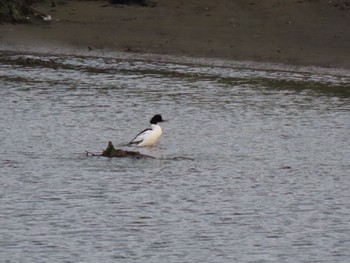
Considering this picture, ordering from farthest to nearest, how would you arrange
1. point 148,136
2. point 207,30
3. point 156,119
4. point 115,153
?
point 207,30 < point 156,119 < point 148,136 < point 115,153

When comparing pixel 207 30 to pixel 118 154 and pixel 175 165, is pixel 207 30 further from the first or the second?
pixel 175 165

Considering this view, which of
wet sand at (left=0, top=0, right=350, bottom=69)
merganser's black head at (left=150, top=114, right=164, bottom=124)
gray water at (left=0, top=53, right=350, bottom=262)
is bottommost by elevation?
gray water at (left=0, top=53, right=350, bottom=262)

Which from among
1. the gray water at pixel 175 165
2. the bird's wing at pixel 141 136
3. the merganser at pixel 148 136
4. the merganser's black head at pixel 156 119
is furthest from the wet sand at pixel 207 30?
the bird's wing at pixel 141 136

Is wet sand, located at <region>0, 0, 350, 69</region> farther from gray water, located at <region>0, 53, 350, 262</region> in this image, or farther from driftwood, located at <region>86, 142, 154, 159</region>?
driftwood, located at <region>86, 142, 154, 159</region>

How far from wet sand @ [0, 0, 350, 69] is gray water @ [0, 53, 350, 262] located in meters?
0.54

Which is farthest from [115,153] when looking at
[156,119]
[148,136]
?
[156,119]

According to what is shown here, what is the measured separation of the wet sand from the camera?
20.0 m

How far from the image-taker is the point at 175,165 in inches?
513

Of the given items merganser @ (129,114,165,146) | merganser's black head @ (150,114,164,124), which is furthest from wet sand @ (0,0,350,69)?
merganser @ (129,114,165,146)

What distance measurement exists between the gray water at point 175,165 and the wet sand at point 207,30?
54 cm

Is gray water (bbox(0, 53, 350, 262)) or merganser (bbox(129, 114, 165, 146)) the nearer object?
gray water (bbox(0, 53, 350, 262))

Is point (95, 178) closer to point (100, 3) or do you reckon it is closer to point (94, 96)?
point (94, 96)

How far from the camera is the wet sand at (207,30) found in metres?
20.0

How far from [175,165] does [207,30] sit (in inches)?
323
